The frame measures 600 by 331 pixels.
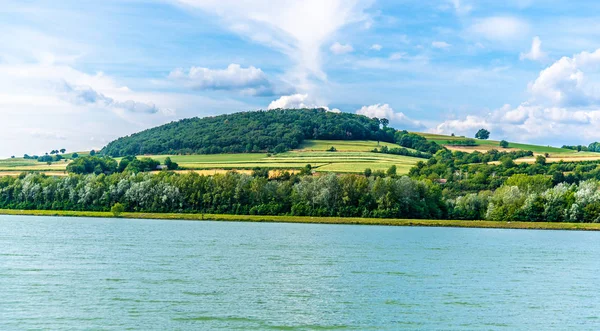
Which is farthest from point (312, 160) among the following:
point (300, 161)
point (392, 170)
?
point (392, 170)

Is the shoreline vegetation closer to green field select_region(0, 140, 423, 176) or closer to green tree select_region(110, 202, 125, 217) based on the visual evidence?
green tree select_region(110, 202, 125, 217)

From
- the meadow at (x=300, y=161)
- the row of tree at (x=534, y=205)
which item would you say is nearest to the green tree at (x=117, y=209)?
Answer: the meadow at (x=300, y=161)

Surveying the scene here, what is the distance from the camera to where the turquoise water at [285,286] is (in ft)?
103

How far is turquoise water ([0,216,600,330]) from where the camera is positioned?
31.5 meters

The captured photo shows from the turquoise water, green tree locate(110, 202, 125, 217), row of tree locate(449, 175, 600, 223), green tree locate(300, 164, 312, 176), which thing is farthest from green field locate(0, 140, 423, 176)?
Answer: the turquoise water

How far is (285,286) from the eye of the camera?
40.8 metres

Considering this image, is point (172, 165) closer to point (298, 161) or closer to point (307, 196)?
point (298, 161)

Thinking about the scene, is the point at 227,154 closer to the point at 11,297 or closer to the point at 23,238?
the point at 23,238

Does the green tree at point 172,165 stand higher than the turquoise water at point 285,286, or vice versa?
the green tree at point 172,165

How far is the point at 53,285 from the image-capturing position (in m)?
38.4

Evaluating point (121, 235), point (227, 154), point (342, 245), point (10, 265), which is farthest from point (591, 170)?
point (10, 265)

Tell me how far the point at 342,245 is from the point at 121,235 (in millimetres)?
26188

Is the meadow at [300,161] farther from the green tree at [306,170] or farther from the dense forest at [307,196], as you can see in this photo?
the dense forest at [307,196]

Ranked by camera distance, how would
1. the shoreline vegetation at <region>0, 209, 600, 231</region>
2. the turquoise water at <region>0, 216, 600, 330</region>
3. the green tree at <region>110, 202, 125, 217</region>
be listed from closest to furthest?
the turquoise water at <region>0, 216, 600, 330</region> < the shoreline vegetation at <region>0, 209, 600, 231</region> < the green tree at <region>110, 202, 125, 217</region>
